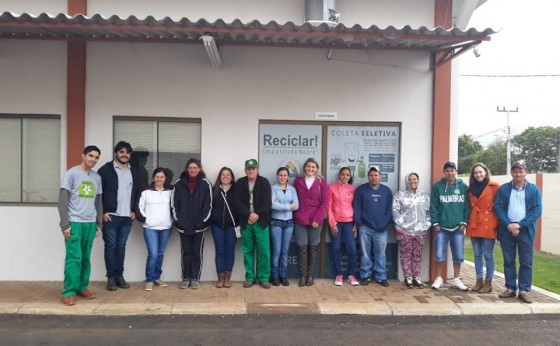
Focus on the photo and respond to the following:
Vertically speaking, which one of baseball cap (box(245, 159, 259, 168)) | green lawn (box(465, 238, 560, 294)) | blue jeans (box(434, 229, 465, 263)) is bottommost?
green lawn (box(465, 238, 560, 294))

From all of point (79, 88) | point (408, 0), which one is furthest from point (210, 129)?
point (408, 0)

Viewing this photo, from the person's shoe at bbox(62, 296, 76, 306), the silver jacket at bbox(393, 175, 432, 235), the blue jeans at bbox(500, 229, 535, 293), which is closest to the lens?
the person's shoe at bbox(62, 296, 76, 306)

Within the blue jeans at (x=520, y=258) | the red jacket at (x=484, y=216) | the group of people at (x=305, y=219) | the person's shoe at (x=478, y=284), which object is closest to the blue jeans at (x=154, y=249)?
the group of people at (x=305, y=219)

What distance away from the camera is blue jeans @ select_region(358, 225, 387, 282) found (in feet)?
22.5

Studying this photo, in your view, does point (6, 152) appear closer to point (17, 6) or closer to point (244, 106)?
point (17, 6)

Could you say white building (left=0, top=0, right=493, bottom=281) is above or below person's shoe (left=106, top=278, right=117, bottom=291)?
above

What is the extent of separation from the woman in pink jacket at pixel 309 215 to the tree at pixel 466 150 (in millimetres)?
55112

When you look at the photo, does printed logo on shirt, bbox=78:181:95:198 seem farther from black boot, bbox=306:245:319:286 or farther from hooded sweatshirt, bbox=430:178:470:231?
hooded sweatshirt, bbox=430:178:470:231

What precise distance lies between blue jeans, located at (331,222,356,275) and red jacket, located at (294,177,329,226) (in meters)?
0.38

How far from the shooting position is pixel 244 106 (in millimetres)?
6953

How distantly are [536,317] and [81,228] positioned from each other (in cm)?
585

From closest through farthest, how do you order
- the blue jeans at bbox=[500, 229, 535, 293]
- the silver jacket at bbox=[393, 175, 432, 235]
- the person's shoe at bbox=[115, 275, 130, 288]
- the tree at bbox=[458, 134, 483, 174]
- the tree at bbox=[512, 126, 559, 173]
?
the blue jeans at bbox=[500, 229, 535, 293]
the person's shoe at bbox=[115, 275, 130, 288]
the silver jacket at bbox=[393, 175, 432, 235]
the tree at bbox=[512, 126, 559, 173]
the tree at bbox=[458, 134, 483, 174]

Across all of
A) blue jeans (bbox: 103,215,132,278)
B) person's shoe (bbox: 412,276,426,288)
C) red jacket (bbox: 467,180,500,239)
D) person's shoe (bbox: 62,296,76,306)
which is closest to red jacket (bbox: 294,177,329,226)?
person's shoe (bbox: 412,276,426,288)

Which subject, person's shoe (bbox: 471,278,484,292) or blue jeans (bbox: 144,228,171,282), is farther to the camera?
person's shoe (bbox: 471,278,484,292)
